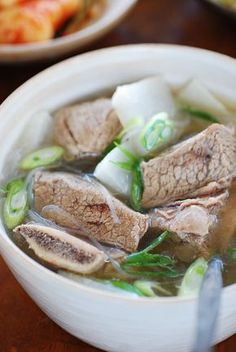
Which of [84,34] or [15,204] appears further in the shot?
[84,34]

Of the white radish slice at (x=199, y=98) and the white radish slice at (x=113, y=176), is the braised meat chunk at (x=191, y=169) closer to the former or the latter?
the white radish slice at (x=113, y=176)

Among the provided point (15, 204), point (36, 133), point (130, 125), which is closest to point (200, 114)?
point (130, 125)

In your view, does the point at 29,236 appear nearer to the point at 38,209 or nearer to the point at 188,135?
the point at 38,209

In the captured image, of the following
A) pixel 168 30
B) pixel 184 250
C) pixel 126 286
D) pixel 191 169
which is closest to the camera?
pixel 126 286

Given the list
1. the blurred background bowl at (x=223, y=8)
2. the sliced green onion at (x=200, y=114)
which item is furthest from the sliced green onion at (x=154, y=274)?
the blurred background bowl at (x=223, y=8)

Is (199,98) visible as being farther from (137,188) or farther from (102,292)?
(102,292)
